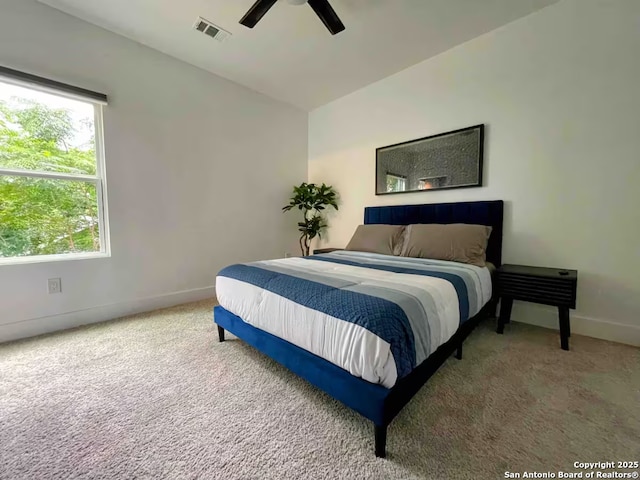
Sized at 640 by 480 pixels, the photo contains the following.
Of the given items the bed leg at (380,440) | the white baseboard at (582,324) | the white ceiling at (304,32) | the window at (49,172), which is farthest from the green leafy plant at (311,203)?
the bed leg at (380,440)

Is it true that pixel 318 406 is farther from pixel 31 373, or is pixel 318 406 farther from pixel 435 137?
pixel 435 137

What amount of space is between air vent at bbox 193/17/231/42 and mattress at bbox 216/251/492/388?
2.33m

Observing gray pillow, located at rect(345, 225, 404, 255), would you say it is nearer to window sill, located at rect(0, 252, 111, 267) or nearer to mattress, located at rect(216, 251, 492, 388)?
mattress, located at rect(216, 251, 492, 388)

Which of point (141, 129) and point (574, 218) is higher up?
point (141, 129)

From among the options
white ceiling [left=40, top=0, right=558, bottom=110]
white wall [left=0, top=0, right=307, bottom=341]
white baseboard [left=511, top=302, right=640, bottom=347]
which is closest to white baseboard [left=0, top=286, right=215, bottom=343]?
white wall [left=0, top=0, right=307, bottom=341]

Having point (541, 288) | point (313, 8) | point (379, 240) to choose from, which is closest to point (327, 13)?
point (313, 8)

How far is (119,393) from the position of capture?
1.52 m

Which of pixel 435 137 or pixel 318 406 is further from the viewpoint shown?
pixel 435 137

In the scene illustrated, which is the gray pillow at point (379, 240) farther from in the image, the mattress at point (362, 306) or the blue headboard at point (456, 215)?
the mattress at point (362, 306)

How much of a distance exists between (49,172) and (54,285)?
1.01 meters

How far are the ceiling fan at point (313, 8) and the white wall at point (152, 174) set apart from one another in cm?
149

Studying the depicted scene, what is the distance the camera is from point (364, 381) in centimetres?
112

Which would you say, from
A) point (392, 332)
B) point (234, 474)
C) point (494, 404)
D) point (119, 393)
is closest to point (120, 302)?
point (119, 393)

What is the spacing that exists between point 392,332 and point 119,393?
5.34 feet
